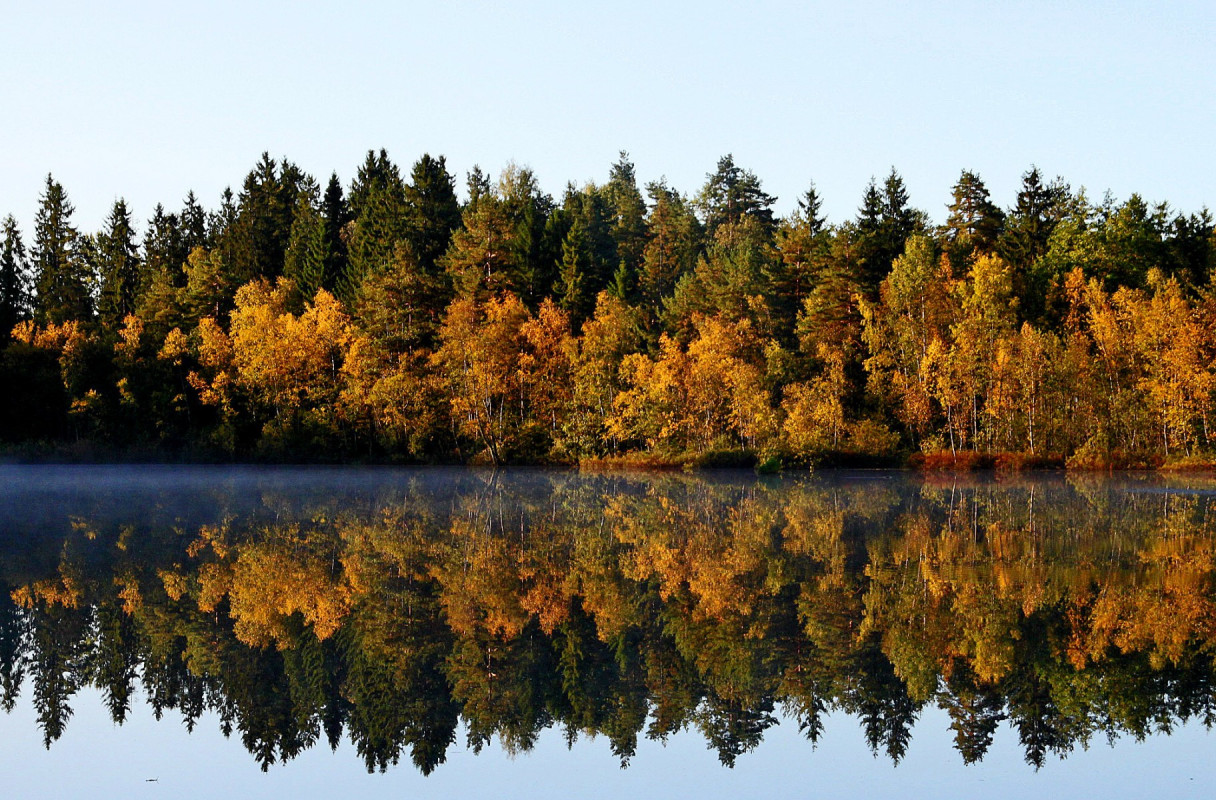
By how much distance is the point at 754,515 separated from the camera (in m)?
28.8

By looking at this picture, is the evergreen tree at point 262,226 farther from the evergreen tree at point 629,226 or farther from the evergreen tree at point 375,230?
the evergreen tree at point 629,226

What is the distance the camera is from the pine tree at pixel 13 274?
275 feet

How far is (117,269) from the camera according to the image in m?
85.1

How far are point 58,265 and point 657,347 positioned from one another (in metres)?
50.9

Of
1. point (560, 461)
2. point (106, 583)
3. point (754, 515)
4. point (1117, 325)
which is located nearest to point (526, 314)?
point (560, 461)

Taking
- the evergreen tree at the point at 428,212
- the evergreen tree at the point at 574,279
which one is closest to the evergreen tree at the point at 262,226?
the evergreen tree at the point at 428,212

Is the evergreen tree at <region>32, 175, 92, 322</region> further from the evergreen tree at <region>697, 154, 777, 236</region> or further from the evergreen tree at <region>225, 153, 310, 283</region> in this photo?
the evergreen tree at <region>697, 154, 777, 236</region>

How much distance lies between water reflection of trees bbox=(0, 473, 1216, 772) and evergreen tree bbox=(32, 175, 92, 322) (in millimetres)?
66635

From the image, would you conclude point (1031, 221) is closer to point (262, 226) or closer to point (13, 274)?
point (262, 226)

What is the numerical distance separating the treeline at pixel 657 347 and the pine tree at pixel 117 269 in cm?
303

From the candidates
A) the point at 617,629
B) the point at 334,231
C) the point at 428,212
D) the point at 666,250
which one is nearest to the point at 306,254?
the point at 334,231

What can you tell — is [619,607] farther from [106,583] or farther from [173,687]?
[106,583]

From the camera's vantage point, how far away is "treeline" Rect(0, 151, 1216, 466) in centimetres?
5544

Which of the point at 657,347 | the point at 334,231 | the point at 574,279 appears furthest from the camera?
the point at 334,231
